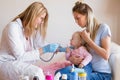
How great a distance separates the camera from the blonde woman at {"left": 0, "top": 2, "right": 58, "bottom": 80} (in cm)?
167

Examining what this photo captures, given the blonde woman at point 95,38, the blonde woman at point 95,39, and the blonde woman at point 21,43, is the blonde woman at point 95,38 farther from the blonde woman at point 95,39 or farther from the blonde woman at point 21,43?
the blonde woman at point 21,43

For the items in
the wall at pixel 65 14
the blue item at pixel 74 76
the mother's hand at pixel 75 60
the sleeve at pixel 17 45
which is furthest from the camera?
the wall at pixel 65 14

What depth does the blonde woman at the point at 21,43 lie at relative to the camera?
1.67m

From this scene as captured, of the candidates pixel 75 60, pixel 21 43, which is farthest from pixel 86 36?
pixel 21 43

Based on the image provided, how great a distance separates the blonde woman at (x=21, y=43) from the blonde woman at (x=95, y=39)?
278 mm

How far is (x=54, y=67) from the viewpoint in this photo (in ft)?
6.33

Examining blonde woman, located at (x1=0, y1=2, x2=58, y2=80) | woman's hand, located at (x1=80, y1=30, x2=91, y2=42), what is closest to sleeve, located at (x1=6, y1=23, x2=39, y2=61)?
blonde woman, located at (x1=0, y1=2, x2=58, y2=80)

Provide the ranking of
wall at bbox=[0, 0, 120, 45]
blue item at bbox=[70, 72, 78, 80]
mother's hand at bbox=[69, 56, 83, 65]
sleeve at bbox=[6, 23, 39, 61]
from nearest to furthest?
blue item at bbox=[70, 72, 78, 80] → sleeve at bbox=[6, 23, 39, 61] → mother's hand at bbox=[69, 56, 83, 65] → wall at bbox=[0, 0, 120, 45]

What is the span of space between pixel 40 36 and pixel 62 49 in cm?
22

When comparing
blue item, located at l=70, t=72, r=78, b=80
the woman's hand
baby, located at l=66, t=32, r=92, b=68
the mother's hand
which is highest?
the woman's hand

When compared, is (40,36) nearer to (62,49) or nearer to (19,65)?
(62,49)

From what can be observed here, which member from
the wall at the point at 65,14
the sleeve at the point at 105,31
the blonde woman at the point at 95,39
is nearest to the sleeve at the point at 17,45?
the blonde woman at the point at 95,39

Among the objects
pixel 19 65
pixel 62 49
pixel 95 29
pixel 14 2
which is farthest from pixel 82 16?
pixel 14 2

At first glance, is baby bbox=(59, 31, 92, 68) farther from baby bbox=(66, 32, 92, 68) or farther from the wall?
the wall
